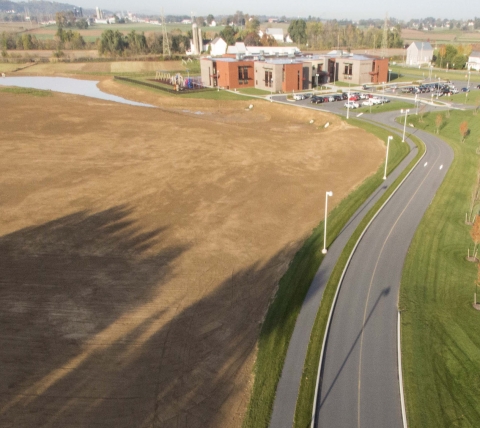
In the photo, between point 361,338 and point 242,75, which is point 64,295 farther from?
point 242,75

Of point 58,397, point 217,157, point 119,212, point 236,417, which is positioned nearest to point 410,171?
point 217,157

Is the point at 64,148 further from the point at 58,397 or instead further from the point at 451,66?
the point at 451,66

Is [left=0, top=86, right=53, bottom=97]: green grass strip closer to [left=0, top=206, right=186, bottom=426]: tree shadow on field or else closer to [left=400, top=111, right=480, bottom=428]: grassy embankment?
[left=0, top=206, right=186, bottom=426]: tree shadow on field

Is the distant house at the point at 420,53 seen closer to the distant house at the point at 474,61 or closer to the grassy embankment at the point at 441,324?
the distant house at the point at 474,61

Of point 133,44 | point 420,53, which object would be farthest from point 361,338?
point 133,44

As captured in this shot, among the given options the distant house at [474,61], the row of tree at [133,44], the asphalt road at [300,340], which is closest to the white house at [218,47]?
the row of tree at [133,44]
